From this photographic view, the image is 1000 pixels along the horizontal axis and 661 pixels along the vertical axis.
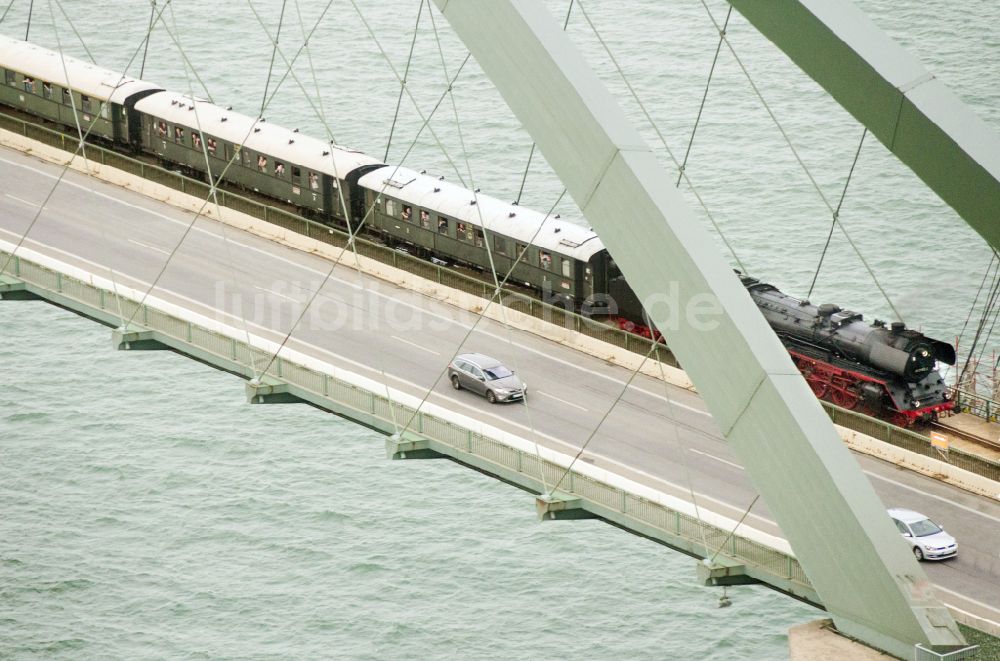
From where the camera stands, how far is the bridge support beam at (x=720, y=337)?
28156mm

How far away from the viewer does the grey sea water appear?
43469 millimetres

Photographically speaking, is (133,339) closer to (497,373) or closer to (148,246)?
(497,373)

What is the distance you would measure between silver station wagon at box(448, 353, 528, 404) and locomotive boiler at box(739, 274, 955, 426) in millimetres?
7068

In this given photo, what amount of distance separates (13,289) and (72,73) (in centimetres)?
1897

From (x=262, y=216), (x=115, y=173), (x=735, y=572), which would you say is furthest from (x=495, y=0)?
(x=115, y=173)

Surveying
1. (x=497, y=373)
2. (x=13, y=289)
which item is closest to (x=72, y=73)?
(x=13, y=289)

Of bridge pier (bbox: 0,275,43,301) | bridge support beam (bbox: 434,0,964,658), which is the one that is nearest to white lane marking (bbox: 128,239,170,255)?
bridge pier (bbox: 0,275,43,301)

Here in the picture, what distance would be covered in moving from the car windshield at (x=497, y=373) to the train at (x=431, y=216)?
2.65 meters

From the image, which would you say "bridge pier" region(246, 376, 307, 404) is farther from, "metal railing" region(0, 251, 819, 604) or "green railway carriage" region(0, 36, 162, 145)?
"green railway carriage" region(0, 36, 162, 145)

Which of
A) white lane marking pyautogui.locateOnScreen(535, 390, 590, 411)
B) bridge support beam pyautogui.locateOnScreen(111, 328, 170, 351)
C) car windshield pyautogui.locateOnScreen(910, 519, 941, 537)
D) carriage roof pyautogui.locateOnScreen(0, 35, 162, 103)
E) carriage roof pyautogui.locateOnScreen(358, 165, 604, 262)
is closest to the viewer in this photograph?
car windshield pyautogui.locateOnScreen(910, 519, 941, 537)

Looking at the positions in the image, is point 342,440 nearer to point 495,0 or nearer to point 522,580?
point 522,580

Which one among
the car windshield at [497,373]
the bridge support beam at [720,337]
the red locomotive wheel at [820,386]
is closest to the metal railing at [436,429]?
the bridge support beam at [720,337]

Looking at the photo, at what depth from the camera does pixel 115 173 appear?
56156 millimetres

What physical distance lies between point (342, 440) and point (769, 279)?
16.2 metres
